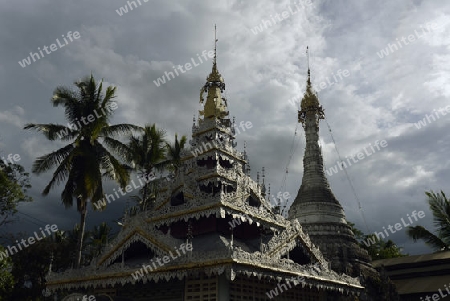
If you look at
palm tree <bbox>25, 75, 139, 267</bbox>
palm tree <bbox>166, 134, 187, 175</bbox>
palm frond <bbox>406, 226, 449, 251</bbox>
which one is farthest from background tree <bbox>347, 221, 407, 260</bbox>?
palm tree <bbox>25, 75, 139, 267</bbox>

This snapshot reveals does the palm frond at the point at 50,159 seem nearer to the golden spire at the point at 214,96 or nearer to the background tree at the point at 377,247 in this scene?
the golden spire at the point at 214,96

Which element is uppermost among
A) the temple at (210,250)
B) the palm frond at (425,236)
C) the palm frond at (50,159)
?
the palm frond at (50,159)

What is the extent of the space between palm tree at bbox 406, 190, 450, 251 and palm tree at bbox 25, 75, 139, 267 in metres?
26.6

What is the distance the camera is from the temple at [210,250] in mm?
19297

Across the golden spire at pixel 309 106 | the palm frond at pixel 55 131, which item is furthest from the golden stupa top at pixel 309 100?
the palm frond at pixel 55 131

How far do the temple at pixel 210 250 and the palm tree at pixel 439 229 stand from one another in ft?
25.6

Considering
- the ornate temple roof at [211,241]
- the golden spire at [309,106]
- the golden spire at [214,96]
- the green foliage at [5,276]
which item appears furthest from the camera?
the golden spire at [309,106]

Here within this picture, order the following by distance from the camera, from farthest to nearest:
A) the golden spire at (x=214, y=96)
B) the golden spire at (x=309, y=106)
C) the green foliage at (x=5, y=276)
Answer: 1. the golden spire at (x=309, y=106)
2. the golden spire at (x=214, y=96)
3. the green foliage at (x=5, y=276)

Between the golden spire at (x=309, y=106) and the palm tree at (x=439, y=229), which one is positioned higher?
the golden spire at (x=309, y=106)

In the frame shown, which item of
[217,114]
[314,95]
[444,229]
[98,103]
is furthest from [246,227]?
[314,95]

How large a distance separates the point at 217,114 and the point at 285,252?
52.4ft

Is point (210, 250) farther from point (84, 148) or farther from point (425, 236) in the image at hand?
point (425, 236)

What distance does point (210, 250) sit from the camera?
66.9 feet

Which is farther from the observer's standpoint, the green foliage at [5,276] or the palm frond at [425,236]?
the palm frond at [425,236]
